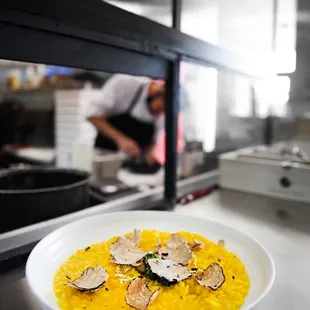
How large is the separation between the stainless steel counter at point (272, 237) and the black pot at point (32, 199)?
0.57ft

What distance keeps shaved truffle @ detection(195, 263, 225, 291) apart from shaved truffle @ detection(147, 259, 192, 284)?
0.03 meters

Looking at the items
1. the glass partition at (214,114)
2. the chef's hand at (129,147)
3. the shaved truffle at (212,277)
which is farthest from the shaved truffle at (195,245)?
the chef's hand at (129,147)

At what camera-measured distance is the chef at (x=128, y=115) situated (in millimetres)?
2309

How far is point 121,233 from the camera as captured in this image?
873 mm

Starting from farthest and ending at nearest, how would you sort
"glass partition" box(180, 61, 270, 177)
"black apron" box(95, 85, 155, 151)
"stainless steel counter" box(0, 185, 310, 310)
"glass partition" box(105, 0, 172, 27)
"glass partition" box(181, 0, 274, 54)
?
"black apron" box(95, 85, 155, 151) < "glass partition" box(180, 61, 270, 177) < "glass partition" box(181, 0, 274, 54) < "glass partition" box(105, 0, 172, 27) < "stainless steel counter" box(0, 185, 310, 310)

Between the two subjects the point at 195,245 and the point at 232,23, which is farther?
the point at 232,23

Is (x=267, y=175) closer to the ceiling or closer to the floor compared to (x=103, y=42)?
closer to the floor

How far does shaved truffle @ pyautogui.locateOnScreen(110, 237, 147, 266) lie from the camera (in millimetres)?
690

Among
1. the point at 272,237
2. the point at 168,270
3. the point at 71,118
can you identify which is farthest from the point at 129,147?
the point at 71,118

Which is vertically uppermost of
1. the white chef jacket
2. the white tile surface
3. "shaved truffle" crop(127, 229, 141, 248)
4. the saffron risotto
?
the white chef jacket

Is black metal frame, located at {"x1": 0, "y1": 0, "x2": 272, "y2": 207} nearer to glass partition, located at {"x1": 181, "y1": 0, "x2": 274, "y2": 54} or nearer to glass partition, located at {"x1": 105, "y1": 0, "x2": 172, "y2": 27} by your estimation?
glass partition, located at {"x1": 105, "y1": 0, "x2": 172, "y2": 27}

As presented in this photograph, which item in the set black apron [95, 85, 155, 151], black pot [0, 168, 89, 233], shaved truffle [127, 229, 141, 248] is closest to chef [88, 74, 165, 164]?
black apron [95, 85, 155, 151]

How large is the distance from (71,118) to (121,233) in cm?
348

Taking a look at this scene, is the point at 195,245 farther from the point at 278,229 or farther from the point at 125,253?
the point at 278,229
